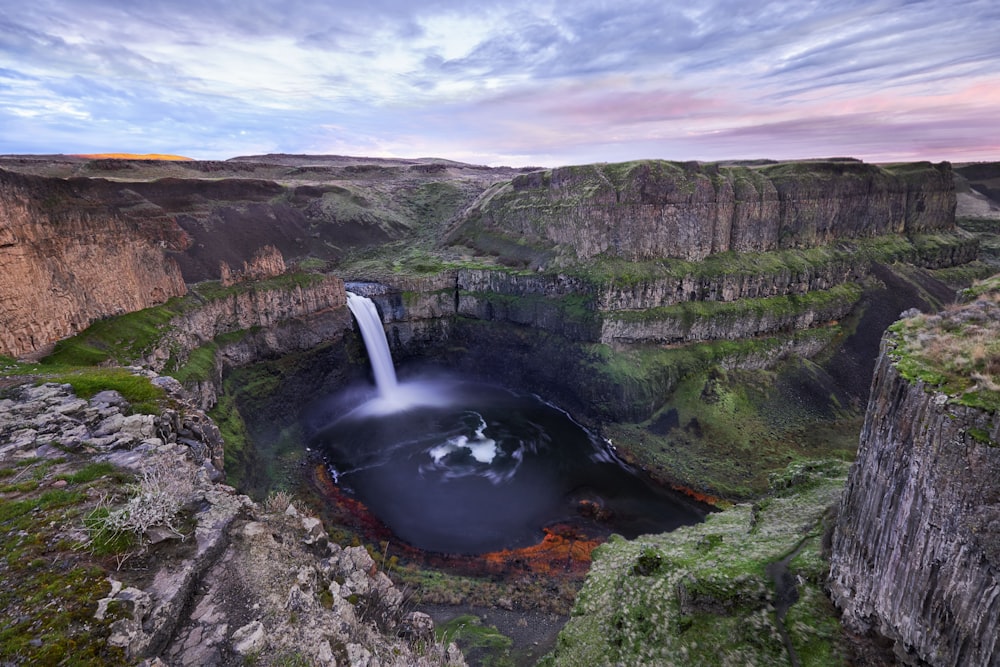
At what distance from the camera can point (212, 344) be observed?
36.0 m

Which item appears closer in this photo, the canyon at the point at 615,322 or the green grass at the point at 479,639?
the canyon at the point at 615,322

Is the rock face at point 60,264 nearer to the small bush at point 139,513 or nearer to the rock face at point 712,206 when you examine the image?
the small bush at point 139,513

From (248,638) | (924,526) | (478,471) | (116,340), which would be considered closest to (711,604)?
(924,526)

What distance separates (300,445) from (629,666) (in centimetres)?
2940

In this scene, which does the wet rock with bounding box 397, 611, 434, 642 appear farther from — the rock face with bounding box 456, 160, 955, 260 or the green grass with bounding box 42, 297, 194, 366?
the rock face with bounding box 456, 160, 955, 260

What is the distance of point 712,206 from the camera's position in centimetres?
4616

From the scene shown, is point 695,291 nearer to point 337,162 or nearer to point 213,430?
point 213,430

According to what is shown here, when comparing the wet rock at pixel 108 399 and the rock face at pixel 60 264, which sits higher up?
the rock face at pixel 60 264

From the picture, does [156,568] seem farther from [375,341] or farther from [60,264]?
[375,341]

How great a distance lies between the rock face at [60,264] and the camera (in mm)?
20203

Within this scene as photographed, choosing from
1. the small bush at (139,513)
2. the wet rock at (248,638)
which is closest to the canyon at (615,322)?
the wet rock at (248,638)

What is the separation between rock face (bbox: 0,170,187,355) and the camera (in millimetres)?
20203

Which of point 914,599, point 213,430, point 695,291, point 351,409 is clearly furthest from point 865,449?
point 351,409

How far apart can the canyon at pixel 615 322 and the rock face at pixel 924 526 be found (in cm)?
9
